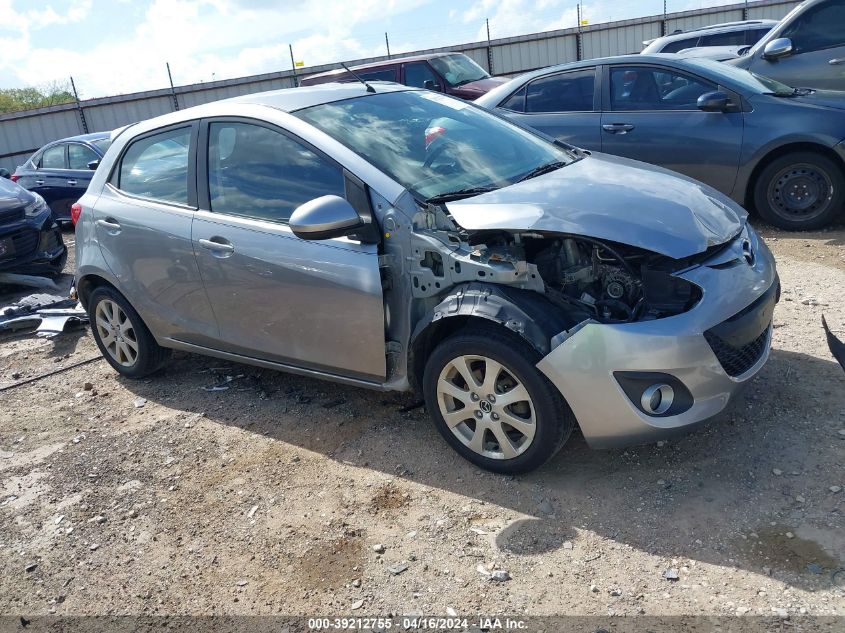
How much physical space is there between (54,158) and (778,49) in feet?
33.0

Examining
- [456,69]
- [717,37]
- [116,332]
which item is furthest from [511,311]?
[717,37]

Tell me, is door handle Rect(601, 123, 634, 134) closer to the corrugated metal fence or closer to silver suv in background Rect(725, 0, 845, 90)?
silver suv in background Rect(725, 0, 845, 90)

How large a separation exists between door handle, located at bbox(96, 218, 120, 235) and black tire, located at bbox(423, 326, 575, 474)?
2407 mm

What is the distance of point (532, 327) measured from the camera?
318 centimetres

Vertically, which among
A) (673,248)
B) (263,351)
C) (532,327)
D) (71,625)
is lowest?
(71,625)

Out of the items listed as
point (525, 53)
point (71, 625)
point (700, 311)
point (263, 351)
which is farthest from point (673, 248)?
point (525, 53)

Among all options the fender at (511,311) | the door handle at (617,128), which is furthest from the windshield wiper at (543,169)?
the door handle at (617,128)

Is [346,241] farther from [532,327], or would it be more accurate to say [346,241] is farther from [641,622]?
[641,622]

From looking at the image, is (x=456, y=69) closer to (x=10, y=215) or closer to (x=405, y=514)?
(x=10, y=215)

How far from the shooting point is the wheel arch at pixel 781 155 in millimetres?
6387

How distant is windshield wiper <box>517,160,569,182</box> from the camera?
13.1 feet

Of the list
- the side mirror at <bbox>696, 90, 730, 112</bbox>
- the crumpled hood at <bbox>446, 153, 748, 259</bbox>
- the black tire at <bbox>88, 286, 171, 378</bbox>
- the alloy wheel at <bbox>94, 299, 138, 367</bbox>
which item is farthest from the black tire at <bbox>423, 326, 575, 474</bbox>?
the side mirror at <bbox>696, 90, 730, 112</bbox>

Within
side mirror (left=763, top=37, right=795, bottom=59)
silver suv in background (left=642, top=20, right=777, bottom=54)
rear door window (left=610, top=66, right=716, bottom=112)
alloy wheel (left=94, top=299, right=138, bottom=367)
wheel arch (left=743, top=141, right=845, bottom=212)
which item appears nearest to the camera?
alloy wheel (left=94, top=299, right=138, bottom=367)

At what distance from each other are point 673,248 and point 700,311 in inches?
11.8
